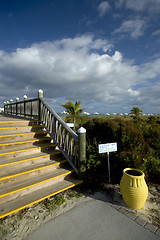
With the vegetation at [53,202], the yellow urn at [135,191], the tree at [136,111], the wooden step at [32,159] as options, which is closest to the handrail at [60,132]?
the wooden step at [32,159]

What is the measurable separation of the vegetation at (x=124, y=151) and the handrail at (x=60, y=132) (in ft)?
2.15

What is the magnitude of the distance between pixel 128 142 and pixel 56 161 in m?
3.02

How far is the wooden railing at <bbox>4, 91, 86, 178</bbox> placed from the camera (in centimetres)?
388

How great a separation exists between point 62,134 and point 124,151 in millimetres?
2446

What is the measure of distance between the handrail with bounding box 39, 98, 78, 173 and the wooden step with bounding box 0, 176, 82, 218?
46cm

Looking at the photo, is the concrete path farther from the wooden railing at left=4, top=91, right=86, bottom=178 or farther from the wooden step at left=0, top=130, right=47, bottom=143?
the wooden step at left=0, top=130, right=47, bottom=143

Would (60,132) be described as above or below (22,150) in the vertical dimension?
above

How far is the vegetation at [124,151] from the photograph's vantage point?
4.12m

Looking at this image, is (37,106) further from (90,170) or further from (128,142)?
(128,142)

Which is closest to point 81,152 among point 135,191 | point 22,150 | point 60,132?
point 60,132

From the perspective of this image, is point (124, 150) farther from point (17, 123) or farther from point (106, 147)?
point (17, 123)

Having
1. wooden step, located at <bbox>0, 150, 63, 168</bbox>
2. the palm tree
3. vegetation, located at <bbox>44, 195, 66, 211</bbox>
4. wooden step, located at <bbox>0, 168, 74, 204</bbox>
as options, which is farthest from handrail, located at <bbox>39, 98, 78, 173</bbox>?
the palm tree

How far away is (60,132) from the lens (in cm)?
470

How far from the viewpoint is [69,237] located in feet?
7.04
